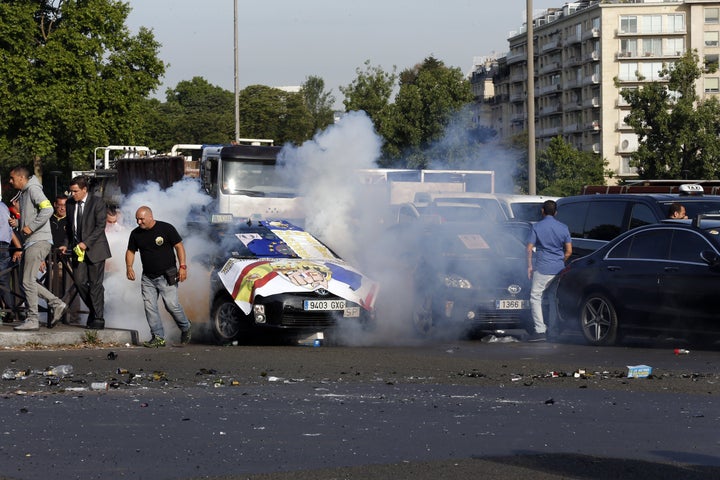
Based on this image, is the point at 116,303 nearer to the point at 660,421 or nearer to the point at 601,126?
the point at 660,421

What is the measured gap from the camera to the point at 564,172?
66.0 m

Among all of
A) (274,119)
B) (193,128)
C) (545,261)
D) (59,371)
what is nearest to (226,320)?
(59,371)

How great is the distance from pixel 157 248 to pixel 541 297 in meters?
5.03

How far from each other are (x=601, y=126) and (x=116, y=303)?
119451 mm

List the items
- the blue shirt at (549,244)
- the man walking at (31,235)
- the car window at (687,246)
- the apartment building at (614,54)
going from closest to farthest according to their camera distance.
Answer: the car window at (687,246)
the man walking at (31,235)
the blue shirt at (549,244)
the apartment building at (614,54)

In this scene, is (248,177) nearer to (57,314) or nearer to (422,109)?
(57,314)

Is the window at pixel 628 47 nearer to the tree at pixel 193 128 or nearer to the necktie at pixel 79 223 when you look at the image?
the tree at pixel 193 128

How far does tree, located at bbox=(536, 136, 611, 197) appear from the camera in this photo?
175 ft

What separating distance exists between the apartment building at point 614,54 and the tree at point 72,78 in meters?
74.1

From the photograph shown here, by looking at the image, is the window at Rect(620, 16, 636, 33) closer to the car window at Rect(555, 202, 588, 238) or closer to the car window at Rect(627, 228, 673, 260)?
the car window at Rect(555, 202, 588, 238)

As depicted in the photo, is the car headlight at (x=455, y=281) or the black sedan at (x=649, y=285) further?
the car headlight at (x=455, y=281)

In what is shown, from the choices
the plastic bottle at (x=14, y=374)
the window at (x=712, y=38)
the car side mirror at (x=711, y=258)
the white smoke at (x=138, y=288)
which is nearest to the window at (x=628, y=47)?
the window at (x=712, y=38)

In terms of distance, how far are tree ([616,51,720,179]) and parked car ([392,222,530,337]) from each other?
43327 millimetres

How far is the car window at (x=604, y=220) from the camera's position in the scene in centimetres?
1842
